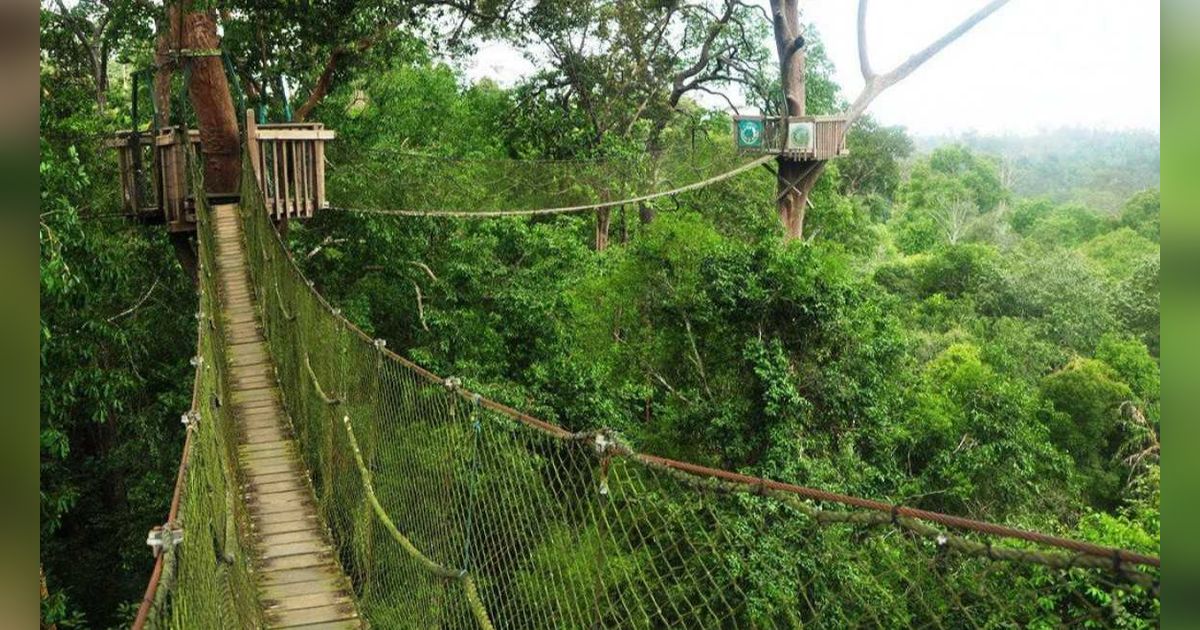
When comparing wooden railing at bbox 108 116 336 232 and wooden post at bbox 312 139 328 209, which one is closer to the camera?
wooden railing at bbox 108 116 336 232

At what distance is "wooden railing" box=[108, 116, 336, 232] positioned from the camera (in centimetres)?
644

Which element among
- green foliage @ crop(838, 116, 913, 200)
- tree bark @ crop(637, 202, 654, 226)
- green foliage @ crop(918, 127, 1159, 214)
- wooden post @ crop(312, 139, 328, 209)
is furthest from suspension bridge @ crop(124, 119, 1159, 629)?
green foliage @ crop(918, 127, 1159, 214)

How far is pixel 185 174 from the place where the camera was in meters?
6.73

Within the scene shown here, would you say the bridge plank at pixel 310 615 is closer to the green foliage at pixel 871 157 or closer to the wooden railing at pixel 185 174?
the wooden railing at pixel 185 174

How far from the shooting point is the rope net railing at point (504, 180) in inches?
328

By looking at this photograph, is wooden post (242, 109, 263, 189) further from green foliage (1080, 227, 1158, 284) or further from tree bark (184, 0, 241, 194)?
green foliage (1080, 227, 1158, 284)

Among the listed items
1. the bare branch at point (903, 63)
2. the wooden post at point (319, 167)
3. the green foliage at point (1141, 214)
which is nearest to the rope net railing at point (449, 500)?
the wooden post at point (319, 167)

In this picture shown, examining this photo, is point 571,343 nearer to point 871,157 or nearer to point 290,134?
point 290,134

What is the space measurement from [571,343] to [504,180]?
1508mm

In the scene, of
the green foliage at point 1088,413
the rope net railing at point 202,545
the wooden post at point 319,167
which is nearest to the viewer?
the rope net railing at point 202,545

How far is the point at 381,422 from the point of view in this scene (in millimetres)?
4066

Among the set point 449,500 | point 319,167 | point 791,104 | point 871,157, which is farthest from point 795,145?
point 871,157

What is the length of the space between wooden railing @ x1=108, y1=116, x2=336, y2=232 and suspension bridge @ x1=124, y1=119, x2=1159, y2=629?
0.07 meters
